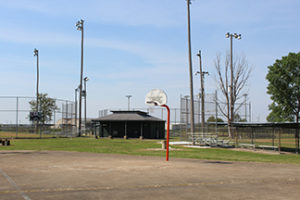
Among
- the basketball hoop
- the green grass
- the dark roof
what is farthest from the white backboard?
the dark roof

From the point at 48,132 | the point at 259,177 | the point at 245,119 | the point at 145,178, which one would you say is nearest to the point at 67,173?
the point at 145,178

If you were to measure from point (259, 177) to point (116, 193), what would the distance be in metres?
4.75

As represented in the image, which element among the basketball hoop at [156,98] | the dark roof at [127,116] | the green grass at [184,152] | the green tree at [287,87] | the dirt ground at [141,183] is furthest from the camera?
the green tree at [287,87]

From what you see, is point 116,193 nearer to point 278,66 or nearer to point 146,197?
point 146,197

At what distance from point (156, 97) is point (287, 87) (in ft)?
149

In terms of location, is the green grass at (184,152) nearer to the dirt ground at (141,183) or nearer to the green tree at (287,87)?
the dirt ground at (141,183)

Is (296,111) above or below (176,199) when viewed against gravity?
above

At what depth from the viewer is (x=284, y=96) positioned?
54531mm

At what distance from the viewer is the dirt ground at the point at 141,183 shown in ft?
24.1

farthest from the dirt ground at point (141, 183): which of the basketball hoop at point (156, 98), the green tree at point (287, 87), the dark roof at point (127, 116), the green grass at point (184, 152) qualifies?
the green tree at point (287, 87)

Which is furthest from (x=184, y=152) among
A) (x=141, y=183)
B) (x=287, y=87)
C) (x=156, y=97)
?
(x=287, y=87)

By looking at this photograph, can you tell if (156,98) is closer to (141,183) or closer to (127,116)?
(141,183)

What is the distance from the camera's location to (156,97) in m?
15.0

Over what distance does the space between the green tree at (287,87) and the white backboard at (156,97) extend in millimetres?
44450
